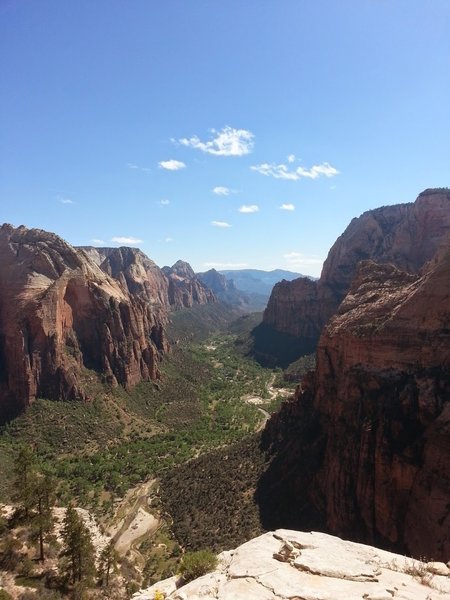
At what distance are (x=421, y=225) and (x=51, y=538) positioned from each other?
115126 millimetres

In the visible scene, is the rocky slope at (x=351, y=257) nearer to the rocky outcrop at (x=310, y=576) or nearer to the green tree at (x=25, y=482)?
the green tree at (x=25, y=482)

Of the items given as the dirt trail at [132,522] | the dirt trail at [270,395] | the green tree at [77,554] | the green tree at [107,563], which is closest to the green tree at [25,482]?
the green tree at [77,554]

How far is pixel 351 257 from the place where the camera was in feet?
Answer: 480

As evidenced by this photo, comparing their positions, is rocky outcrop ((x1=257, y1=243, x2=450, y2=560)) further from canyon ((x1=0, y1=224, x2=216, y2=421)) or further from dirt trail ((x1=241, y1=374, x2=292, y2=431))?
canyon ((x1=0, y1=224, x2=216, y2=421))

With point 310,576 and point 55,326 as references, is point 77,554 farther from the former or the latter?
point 55,326

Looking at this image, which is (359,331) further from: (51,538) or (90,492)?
(90,492)

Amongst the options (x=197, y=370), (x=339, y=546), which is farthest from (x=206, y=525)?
(x=197, y=370)

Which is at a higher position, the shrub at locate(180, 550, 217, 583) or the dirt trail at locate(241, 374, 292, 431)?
the shrub at locate(180, 550, 217, 583)

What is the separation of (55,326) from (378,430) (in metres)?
61.8

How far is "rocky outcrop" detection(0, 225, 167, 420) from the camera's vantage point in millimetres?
71625

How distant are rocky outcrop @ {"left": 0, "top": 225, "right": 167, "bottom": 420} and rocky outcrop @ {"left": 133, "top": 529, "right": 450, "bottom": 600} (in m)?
65.0

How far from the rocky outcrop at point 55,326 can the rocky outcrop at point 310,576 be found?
65.0m

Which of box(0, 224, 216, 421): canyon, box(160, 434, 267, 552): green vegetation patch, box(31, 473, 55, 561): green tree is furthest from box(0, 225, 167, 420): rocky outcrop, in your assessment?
box(31, 473, 55, 561): green tree

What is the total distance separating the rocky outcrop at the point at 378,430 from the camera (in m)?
29.9
